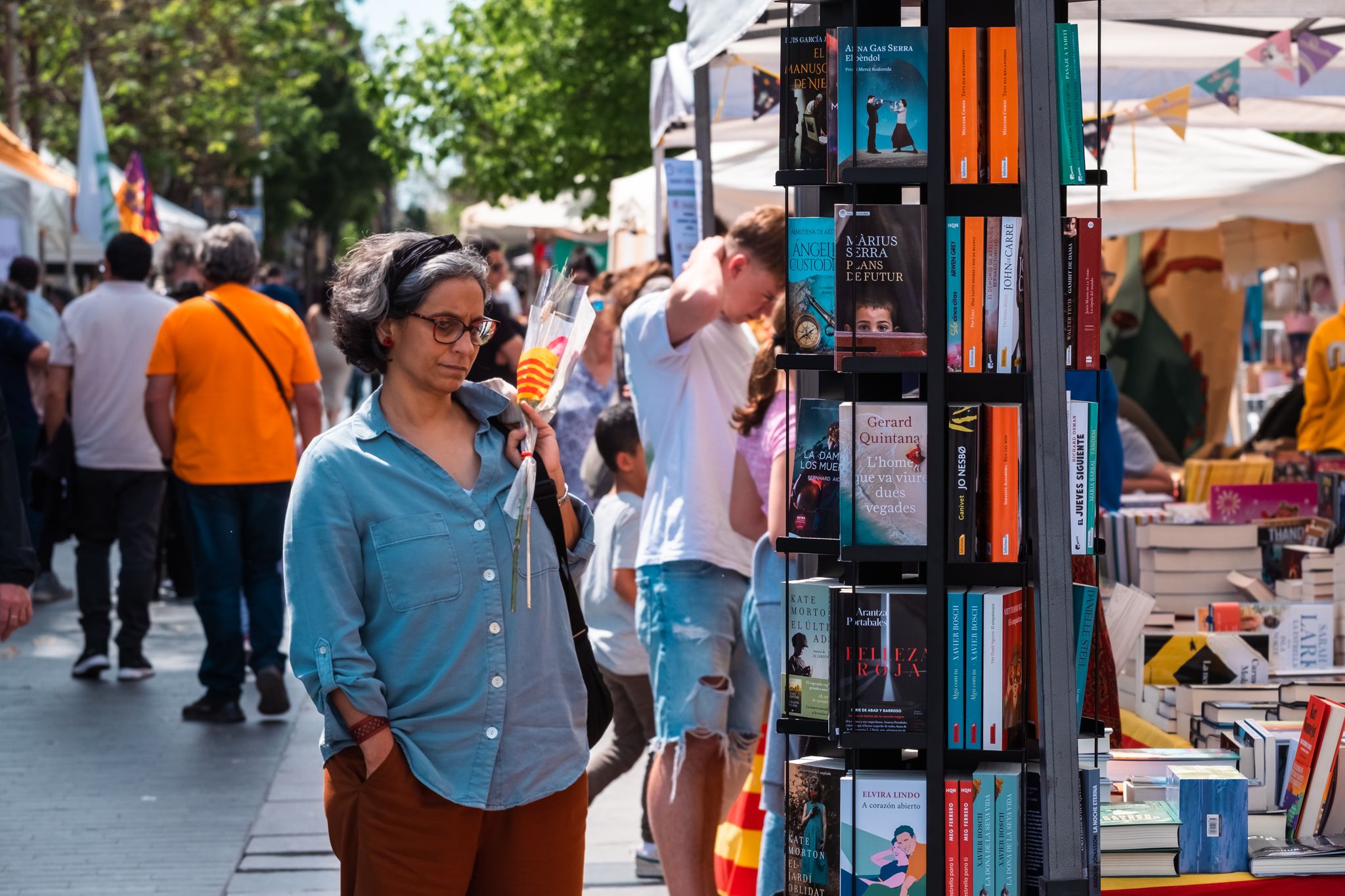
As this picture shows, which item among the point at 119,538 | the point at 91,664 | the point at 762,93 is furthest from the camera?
the point at 91,664

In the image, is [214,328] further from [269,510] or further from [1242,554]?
[1242,554]

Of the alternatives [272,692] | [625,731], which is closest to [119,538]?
[272,692]

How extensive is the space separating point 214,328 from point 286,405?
1.63ft

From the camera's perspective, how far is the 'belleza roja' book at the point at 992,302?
299 cm

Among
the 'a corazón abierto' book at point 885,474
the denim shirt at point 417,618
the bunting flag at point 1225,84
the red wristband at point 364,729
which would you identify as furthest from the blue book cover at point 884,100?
the bunting flag at point 1225,84

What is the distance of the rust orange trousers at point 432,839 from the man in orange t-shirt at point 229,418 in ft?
14.8

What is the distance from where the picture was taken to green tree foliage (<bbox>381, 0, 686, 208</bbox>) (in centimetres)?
1909

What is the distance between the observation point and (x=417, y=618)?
10.2 feet

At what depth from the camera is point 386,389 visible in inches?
128

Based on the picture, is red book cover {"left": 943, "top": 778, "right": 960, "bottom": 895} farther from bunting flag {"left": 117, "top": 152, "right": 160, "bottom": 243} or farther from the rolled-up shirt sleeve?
bunting flag {"left": 117, "top": 152, "right": 160, "bottom": 243}

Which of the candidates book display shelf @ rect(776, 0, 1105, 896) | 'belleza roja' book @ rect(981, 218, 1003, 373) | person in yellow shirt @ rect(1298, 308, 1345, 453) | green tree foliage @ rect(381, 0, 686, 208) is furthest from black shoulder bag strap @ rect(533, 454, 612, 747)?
green tree foliage @ rect(381, 0, 686, 208)

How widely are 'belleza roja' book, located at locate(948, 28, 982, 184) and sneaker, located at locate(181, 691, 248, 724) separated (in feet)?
18.4

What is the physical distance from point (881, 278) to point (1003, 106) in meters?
0.38

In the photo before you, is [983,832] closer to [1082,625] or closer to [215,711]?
[1082,625]
